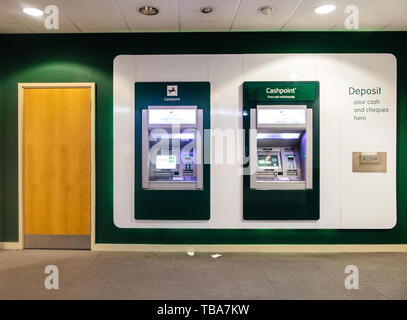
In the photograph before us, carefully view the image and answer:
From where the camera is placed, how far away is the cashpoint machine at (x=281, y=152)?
3752mm

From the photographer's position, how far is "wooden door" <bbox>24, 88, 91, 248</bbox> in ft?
13.0

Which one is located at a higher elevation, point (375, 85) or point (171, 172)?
point (375, 85)

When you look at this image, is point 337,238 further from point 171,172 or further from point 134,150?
point 134,150

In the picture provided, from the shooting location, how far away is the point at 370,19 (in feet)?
11.7

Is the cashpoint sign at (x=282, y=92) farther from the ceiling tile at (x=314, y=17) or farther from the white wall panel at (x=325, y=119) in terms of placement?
the ceiling tile at (x=314, y=17)

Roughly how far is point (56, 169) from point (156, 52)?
2143mm

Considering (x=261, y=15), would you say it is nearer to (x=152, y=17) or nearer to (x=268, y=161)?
(x=152, y=17)

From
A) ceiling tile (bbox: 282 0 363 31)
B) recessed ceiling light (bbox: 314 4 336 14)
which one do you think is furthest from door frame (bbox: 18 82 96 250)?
recessed ceiling light (bbox: 314 4 336 14)

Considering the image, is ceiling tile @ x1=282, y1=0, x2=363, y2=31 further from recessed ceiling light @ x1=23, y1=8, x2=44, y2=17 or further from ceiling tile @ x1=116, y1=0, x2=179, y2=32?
recessed ceiling light @ x1=23, y1=8, x2=44, y2=17

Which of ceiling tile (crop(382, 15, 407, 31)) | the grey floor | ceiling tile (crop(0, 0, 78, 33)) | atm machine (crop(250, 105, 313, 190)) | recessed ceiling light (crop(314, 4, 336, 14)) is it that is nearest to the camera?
the grey floor

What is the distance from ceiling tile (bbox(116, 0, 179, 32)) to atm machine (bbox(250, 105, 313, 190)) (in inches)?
61.2

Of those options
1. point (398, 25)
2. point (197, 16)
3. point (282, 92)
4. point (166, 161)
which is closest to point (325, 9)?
point (282, 92)
